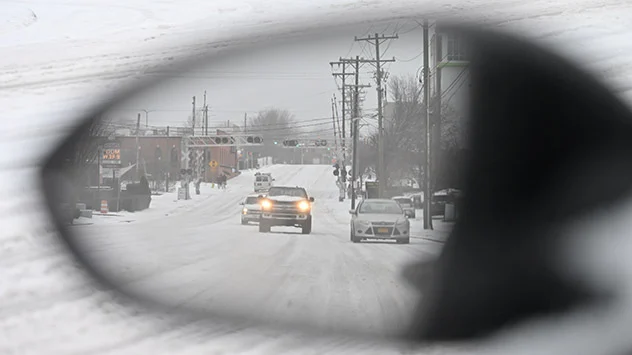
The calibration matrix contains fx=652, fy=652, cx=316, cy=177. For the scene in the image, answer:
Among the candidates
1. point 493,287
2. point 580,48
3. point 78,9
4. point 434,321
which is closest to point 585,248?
point 493,287

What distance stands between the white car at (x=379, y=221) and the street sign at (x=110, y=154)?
0.89 m

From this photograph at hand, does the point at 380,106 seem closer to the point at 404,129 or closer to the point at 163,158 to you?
the point at 404,129

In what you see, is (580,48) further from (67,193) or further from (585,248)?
(67,193)

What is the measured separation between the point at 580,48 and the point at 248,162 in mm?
1322

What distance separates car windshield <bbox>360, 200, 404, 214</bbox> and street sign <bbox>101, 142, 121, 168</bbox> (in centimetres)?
92

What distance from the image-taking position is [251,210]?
8.11ft

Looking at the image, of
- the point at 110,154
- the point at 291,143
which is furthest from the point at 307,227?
the point at 110,154

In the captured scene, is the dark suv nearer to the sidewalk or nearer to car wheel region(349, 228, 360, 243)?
car wheel region(349, 228, 360, 243)

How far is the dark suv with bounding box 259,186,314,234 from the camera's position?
2469 mm

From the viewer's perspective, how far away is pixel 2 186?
231cm

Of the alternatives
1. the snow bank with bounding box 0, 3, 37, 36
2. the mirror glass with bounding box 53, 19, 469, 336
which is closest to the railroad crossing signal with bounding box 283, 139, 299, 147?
the mirror glass with bounding box 53, 19, 469, 336

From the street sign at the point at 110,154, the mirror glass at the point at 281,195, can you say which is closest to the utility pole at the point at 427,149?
the mirror glass at the point at 281,195

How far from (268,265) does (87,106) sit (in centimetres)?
90

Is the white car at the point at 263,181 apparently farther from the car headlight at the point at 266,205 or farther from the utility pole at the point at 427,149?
the utility pole at the point at 427,149
